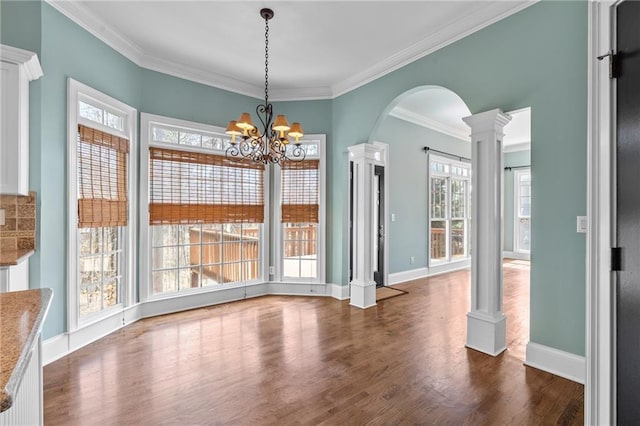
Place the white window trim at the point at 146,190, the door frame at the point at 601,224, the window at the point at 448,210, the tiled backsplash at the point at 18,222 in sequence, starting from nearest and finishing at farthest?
the door frame at the point at 601,224
the tiled backsplash at the point at 18,222
the white window trim at the point at 146,190
the window at the point at 448,210

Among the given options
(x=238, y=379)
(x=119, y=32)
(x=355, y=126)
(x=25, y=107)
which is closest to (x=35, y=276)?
(x=25, y=107)

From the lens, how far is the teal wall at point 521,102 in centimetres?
246

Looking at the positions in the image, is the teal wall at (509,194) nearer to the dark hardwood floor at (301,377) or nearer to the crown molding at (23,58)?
the dark hardwood floor at (301,377)

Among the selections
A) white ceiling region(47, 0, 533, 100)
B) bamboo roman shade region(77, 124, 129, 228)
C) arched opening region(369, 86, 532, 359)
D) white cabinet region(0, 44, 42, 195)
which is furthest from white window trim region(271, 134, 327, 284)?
white cabinet region(0, 44, 42, 195)

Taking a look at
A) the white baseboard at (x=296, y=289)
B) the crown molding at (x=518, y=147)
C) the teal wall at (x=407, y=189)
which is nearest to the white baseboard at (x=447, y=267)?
the teal wall at (x=407, y=189)

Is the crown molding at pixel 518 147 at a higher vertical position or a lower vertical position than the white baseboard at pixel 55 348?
higher

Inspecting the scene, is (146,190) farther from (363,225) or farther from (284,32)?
(363,225)

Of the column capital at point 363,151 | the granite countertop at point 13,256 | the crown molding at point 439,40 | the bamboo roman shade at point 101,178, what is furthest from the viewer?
the column capital at point 363,151

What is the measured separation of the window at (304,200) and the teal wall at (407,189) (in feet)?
4.51

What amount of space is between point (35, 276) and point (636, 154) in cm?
407

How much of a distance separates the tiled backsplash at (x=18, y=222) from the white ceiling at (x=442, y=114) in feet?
14.4

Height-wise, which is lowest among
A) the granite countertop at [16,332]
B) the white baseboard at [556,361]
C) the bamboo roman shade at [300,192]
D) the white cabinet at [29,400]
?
the white baseboard at [556,361]

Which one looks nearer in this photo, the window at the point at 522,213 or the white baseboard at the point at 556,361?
the white baseboard at the point at 556,361

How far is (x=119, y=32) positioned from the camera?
3273 mm
